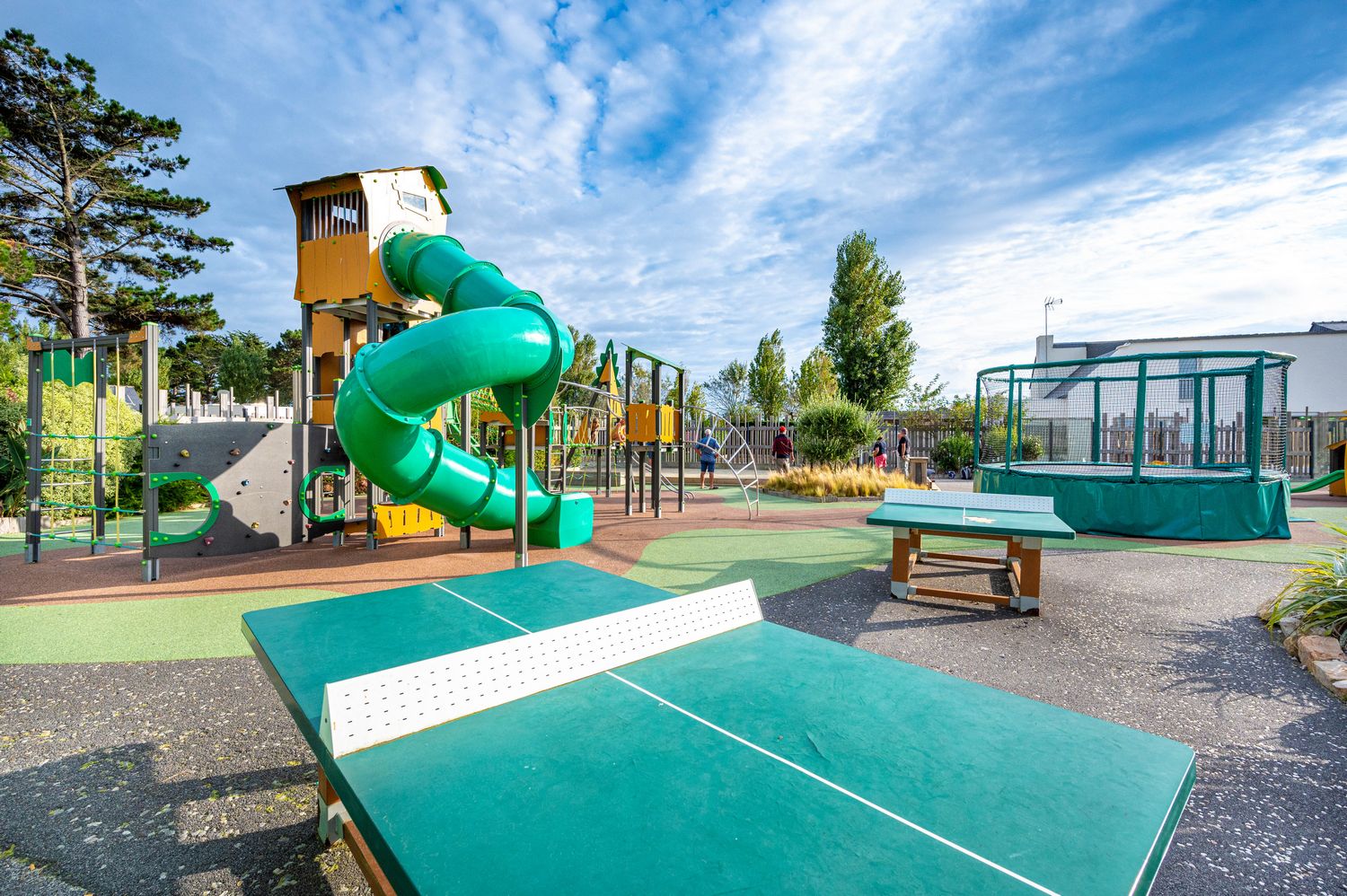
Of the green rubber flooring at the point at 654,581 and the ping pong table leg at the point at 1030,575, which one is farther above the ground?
the ping pong table leg at the point at 1030,575

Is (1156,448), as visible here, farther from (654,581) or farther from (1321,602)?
(654,581)

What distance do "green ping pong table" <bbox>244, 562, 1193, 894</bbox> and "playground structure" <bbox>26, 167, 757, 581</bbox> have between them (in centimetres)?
303

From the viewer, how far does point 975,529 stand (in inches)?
186

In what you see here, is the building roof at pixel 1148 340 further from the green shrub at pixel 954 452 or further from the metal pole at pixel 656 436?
the metal pole at pixel 656 436

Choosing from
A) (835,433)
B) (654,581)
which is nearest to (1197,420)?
(835,433)

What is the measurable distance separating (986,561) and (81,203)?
27586mm

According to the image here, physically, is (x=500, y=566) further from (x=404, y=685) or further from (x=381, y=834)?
(x=381, y=834)

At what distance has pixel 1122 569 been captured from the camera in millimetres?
6461

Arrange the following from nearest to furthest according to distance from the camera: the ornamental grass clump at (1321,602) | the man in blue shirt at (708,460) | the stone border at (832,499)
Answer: the ornamental grass clump at (1321,602) < the stone border at (832,499) < the man in blue shirt at (708,460)

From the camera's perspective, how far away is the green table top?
15.5 feet

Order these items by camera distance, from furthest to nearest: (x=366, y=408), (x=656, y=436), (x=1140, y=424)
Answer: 1. (x=656, y=436)
2. (x=1140, y=424)
3. (x=366, y=408)

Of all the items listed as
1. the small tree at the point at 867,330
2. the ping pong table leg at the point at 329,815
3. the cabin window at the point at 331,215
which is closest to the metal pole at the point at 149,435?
the cabin window at the point at 331,215

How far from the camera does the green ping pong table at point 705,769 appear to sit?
0.94 meters

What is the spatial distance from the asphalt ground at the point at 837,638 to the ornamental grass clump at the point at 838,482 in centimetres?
906
